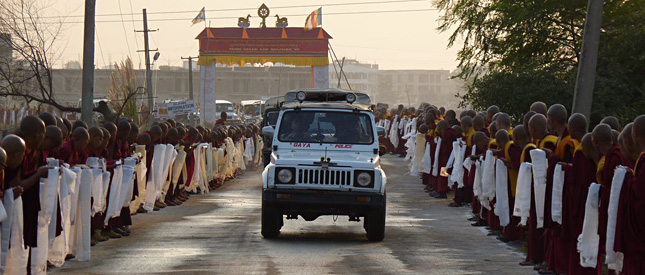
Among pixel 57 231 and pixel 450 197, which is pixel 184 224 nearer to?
pixel 57 231

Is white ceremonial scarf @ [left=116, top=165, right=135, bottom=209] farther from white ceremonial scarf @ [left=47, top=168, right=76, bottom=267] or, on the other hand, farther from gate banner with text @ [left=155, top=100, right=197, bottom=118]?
gate banner with text @ [left=155, top=100, right=197, bottom=118]

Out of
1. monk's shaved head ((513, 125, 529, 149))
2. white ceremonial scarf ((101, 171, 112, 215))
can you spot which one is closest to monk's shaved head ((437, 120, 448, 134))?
monk's shaved head ((513, 125, 529, 149))

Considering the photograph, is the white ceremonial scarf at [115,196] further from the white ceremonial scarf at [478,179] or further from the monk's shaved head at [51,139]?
the white ceremonial scarf at [478,179]

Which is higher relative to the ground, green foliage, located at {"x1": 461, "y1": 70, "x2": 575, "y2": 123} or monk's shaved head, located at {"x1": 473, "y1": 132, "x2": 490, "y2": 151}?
green foliage, located at {"x1": 461, "y1": 70, "x2": 575, "y2": 123}

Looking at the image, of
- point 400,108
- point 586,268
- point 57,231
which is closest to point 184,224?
point 57,231

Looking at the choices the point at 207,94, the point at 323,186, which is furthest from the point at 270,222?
the point at 207,94

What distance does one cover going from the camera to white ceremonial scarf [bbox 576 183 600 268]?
11.1m

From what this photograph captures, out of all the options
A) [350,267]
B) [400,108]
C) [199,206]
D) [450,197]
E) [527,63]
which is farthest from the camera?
[400,108]

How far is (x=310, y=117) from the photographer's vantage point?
17.5m

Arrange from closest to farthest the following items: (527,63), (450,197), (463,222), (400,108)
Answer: (463,222) < (450,197) < (527,63) < (400,108)

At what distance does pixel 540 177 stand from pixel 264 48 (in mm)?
44560

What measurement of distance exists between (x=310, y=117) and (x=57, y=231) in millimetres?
6136

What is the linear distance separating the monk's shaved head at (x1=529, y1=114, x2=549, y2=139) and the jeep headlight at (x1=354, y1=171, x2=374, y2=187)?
2761 millimetres

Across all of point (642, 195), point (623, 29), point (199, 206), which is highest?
point (623, 29)
